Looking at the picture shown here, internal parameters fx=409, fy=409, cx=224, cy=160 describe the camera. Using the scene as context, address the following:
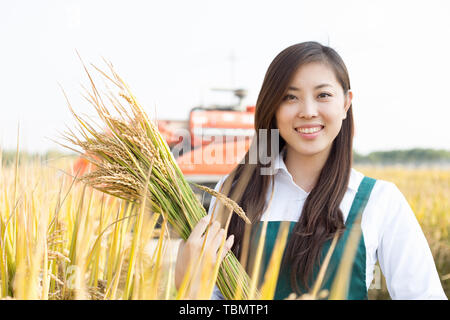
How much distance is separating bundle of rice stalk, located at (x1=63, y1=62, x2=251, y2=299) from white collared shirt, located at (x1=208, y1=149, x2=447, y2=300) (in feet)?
0.74

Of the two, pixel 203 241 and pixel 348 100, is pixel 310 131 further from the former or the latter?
pixel 203 241

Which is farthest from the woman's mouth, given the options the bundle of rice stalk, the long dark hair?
the bundle of rice stalk

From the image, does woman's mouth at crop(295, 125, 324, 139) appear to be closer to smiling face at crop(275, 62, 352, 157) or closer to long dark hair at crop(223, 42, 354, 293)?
smiling face at crop(275, 62, 352, 157)

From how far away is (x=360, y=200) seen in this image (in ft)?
4.17

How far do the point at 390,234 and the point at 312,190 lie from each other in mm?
265

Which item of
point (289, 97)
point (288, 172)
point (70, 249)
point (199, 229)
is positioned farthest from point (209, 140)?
point (199, 229)

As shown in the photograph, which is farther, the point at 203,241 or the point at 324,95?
the point at 324,95

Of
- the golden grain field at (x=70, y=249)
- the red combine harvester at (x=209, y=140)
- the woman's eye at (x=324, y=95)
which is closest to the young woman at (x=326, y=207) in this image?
the woman's eye at (x=324, y=95)

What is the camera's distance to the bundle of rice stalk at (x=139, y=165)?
33.4 inches

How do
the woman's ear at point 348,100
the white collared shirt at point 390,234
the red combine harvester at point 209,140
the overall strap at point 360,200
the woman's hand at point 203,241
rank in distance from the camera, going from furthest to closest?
1. the red combine harvester at point 209,140
2. the woman's ear at point 348,100
3. the overall strap at point 360,200
4. the white collared shirt at point 390,234
5. the woman's hand at point 203,241

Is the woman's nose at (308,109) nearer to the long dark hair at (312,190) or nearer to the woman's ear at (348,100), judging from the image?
the long dark hair at (312,190)

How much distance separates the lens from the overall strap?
124 cm

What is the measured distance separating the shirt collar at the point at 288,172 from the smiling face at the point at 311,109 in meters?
0.17

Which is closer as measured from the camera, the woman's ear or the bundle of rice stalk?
the bundle of rice stalk
